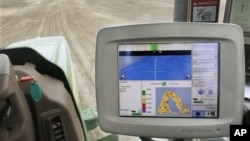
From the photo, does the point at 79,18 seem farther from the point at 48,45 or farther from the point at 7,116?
the point at 7,116

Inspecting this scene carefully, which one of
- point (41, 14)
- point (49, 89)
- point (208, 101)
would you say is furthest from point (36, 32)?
point (208, 101)

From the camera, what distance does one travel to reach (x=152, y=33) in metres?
0.67

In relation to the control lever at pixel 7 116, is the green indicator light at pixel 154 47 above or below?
above

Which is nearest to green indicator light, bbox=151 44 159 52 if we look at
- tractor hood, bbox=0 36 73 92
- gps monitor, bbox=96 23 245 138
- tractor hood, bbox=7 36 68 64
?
gps monitor, bbox=96 23 245 138

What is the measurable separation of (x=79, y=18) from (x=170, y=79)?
1.85 ft

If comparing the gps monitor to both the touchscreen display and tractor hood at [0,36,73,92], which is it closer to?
the touchscreen display

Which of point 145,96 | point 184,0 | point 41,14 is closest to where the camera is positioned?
point 145,96

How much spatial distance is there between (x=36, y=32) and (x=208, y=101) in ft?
2.35

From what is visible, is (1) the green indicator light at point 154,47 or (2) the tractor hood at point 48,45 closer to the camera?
(1) the green indicator light at point 154,47

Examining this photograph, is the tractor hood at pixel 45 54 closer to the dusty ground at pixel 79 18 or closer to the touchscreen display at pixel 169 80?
the dusty ground at pixel 79 18

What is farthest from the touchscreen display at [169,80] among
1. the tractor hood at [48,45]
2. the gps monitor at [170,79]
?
the tractor hood at [48,45]

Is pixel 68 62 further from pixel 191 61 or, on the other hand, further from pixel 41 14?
pixel 191 61

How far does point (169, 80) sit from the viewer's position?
0.70m

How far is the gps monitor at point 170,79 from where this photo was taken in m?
0.67
